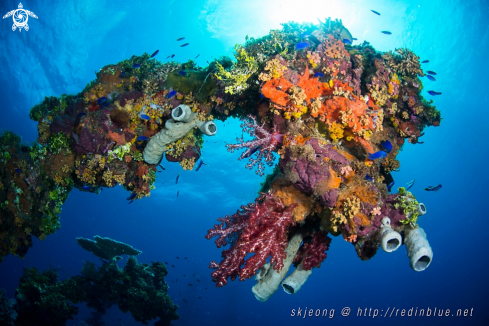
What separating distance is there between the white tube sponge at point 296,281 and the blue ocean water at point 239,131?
11.3ft

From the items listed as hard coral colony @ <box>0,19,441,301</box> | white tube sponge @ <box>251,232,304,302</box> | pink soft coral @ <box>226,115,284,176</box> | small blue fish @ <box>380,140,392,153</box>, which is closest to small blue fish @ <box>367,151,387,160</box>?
hard coral colony @ <box>0,19,441,301</box>

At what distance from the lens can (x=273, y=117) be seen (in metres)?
4.62

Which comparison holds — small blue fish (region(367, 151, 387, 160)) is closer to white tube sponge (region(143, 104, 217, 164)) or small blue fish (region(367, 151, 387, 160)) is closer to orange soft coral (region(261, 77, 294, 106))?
orange soft coral (region(261, 77, 294, 106))

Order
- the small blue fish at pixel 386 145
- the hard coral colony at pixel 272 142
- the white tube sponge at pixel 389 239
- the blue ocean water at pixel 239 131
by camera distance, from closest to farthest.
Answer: the white tube sponge at pixel 389 239 → the hard coral colony at pixel 272 142 → the small blue fish at pixel 386 145 → the blue ocean water at pixel 239 131

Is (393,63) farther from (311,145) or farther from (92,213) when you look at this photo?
(92,213)

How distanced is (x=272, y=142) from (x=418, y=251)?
9.20ft

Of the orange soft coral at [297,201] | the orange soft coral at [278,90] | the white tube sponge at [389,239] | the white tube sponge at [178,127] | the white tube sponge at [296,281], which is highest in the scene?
the white tube sponge at [178,127]

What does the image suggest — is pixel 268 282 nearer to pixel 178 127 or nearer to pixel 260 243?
pixel 260 243

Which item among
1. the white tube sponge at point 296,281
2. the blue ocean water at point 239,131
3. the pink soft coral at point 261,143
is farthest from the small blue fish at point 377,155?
the blue ocean water at point 239,131

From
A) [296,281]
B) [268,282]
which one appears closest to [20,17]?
[268,282]

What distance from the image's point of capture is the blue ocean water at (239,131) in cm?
1844

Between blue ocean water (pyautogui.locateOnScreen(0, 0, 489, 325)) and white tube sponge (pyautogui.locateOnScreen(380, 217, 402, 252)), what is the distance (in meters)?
4.71

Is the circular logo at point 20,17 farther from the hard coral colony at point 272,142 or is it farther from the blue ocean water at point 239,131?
the hard coral colony at point 272,142

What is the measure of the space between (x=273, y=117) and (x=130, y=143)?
4.26m
